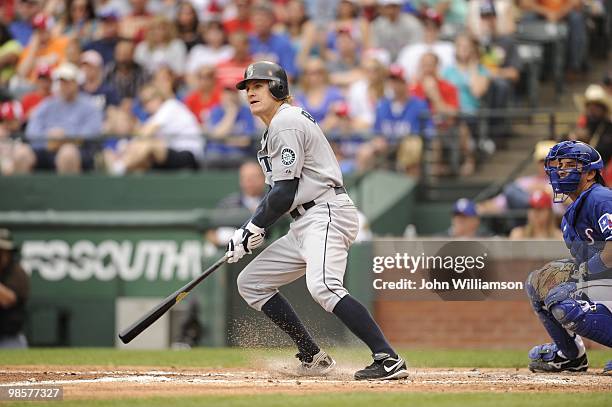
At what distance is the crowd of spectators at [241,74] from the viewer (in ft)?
47.0

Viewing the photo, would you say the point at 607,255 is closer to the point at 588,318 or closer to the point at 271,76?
the point at 588,318

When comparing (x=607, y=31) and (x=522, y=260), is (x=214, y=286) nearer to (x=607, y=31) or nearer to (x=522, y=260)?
(x=522, y=260)

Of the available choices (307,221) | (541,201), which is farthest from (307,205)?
(541,201)

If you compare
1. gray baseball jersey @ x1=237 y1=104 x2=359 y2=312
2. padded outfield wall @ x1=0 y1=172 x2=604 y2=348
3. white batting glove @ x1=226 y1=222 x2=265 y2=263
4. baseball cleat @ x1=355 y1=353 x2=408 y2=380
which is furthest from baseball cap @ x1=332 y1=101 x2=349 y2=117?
baseball cleat @ x1=355 y1=353 x2=408 y2=380

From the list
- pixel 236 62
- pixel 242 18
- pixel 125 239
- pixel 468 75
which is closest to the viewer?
pixel 125 239

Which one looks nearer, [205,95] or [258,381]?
[258,381]

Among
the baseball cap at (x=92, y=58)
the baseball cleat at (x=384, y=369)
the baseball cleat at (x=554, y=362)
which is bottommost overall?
the baseball cleat at (x=554, y=362)

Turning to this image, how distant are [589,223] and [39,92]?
9.30 metres

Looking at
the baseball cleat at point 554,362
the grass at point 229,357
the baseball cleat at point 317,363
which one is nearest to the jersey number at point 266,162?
the baseball cleat at point 317,363

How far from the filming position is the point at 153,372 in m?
8.65

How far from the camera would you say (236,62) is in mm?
15445

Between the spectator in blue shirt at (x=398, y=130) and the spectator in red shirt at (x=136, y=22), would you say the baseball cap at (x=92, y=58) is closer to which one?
the spectator in red shirt at (x=136, y=22)

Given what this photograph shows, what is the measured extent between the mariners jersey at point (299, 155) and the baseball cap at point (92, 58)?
8141 millimetres

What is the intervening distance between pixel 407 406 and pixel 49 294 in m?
7.94
